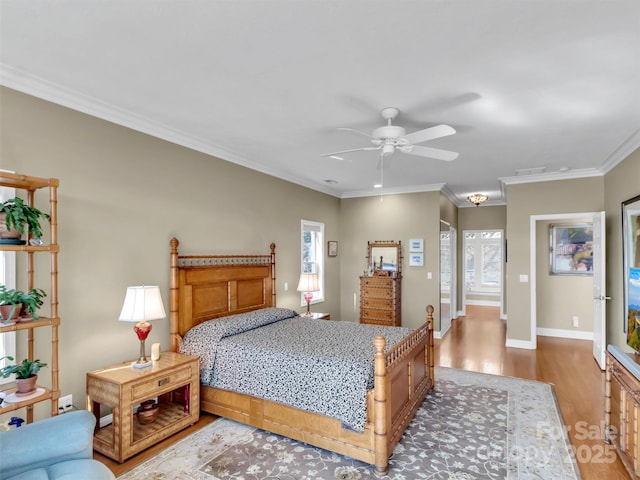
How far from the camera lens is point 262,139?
378cm

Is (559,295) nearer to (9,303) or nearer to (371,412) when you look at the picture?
(371,412)

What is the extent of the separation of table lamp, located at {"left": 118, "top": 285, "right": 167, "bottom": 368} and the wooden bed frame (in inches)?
22.9

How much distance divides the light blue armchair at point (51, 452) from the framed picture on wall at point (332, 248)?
5.06m

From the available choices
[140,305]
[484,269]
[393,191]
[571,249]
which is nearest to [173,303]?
[140,305]

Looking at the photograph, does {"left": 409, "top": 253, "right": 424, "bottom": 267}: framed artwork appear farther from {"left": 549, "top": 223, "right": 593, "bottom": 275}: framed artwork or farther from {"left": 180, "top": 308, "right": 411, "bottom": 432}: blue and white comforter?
{"left": 180, "top": 308, "right": 411, "bottom": 432}: blue and white comforter

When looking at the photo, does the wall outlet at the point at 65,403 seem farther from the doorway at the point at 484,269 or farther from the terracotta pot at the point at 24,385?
the doorway at the point at 484,269

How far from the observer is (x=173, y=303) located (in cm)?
347

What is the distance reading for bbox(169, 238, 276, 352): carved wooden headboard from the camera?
11.5 ft

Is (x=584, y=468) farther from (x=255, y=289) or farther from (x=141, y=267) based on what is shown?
(x=141, y=267)

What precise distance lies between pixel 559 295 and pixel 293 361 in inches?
231

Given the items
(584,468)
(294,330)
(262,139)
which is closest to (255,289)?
(294,330)

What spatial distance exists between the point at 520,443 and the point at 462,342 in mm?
3313

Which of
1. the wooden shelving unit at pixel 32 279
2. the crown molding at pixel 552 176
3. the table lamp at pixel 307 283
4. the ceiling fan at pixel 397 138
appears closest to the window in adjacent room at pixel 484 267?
the crown molding at pixel 552 176

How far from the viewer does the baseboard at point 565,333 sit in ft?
20.6
